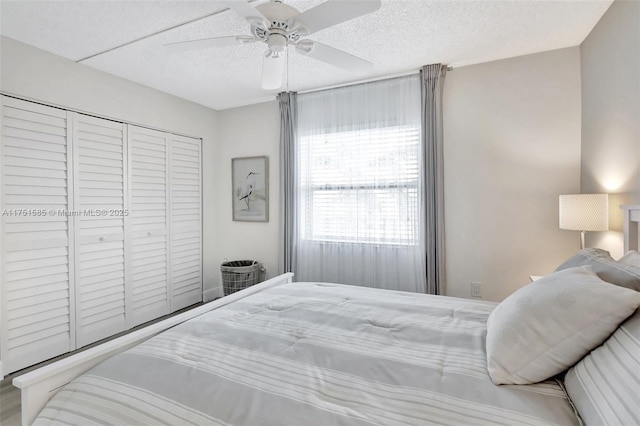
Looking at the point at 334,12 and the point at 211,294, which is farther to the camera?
the point at 211,294

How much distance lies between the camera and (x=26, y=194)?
2.41m

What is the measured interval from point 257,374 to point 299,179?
2.62 m

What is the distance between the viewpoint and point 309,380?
103cm

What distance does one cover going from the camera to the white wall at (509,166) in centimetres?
257

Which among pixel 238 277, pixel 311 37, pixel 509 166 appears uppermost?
pixel 311 37

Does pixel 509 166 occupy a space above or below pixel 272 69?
below

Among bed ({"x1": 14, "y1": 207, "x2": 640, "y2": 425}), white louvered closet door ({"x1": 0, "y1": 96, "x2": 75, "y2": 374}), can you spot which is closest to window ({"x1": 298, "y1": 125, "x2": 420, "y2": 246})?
bed ({"x1": 14, "y1": 207, "x2": 640, "y2": 425})

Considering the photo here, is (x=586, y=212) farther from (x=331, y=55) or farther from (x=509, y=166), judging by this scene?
(x=331, y=55)

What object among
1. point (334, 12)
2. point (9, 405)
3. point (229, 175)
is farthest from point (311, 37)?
point (9, 405)

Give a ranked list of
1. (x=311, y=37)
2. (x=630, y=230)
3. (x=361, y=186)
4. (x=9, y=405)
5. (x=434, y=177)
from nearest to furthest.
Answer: (x=630, y=230), (x=9, y=405), (x=311, y=37), (x=434, y=177), (x=361, y=186)

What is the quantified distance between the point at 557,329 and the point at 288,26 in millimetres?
1704

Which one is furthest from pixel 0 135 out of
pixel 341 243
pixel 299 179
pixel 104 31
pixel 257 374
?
pixel 341 243

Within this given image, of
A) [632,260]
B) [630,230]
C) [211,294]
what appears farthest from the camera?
[211,294]

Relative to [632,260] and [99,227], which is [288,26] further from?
[99,227]
